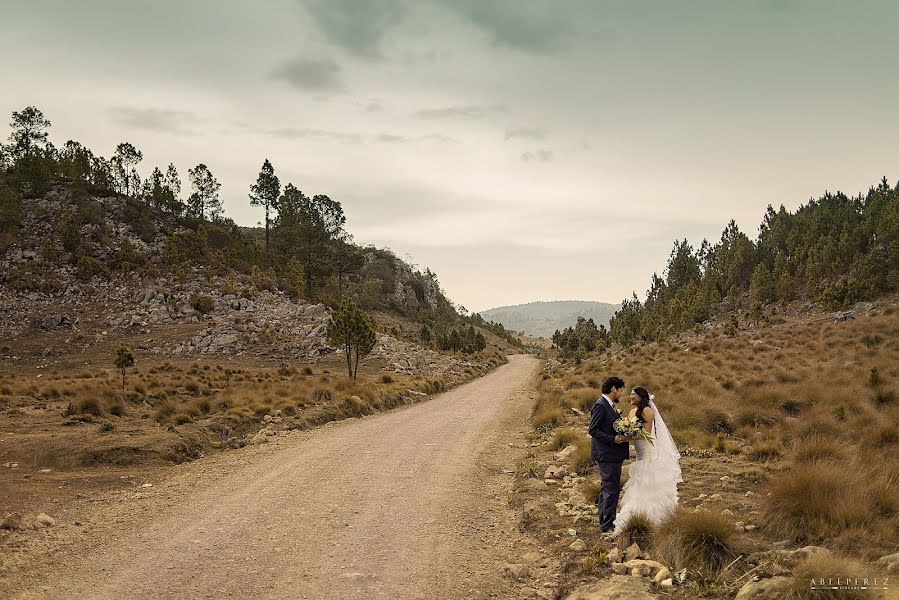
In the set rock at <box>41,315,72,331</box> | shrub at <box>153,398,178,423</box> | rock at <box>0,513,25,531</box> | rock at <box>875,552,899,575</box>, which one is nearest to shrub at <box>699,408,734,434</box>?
rock at <box>875,552,899,575</box>

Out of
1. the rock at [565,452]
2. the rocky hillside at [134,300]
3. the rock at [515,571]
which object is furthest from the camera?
the rocky hillside at [134,300]

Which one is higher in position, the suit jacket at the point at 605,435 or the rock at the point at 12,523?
the suit jacket at the point at 605,435

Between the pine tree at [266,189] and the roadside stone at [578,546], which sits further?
the pine tree at [266,189]

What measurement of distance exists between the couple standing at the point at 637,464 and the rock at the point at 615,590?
57.6 inches

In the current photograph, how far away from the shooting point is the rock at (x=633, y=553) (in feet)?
22.1

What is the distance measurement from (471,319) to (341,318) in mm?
124442

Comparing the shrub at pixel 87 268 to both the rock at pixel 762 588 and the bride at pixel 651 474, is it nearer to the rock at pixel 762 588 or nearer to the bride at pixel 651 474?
the bride at pixel 651 474

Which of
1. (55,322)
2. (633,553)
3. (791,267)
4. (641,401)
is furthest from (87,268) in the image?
(791,267)

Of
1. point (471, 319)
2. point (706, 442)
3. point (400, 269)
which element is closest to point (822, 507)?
point (706, 442)

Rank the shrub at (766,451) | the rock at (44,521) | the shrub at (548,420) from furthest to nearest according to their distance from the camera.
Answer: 1. the shrub at (548,420)
2. the shrub at (766,451)
3. the rock at (44,521)

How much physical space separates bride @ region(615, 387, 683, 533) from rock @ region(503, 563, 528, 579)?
1.61 meters

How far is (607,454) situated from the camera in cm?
786

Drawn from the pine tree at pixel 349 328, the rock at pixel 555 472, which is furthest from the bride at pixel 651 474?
the pine tree at pixel 349 328

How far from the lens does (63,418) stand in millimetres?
16953
